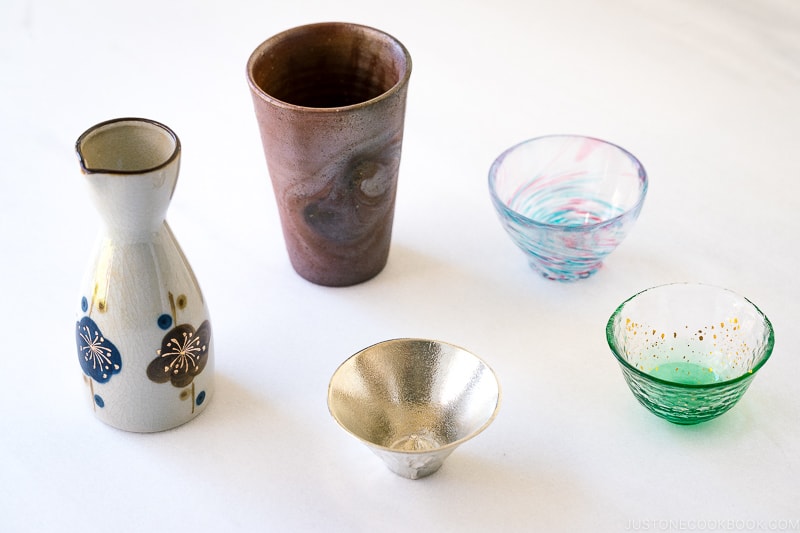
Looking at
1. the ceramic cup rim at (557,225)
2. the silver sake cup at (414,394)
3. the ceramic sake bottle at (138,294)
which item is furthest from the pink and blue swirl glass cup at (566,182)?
the ceramic sake bottle at (138,294)

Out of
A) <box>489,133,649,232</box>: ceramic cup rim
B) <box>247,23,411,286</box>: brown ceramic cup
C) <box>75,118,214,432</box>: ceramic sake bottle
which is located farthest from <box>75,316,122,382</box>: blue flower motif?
<box>489,133,649,232</box>: ceramic cup rim

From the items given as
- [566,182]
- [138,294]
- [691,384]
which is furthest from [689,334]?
[138,294]

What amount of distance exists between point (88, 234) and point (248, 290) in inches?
8.4

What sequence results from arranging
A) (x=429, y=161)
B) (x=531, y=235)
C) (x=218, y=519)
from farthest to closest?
1. (x=429, y=161)
2. (x=531, y=235)
3. (x=218, y=519)

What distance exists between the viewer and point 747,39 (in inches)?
63.6

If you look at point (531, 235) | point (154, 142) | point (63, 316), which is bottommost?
point (63, 316)

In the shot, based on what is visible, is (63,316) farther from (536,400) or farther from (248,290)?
(536,400)

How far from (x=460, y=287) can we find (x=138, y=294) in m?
0.39

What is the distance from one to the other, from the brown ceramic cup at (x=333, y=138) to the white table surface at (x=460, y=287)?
0.18 ft

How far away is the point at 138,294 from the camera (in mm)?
957

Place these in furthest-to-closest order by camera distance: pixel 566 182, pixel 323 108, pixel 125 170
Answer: pixel 566 182 < pixel 323 108 < pixel 125 170

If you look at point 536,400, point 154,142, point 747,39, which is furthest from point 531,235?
point 747,39

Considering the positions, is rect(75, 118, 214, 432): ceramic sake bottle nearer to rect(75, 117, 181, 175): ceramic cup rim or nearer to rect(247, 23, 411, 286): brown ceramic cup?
rect(75, 117, 181, 175): ceramic cup rim

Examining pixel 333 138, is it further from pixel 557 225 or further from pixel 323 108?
pixel 557 225
